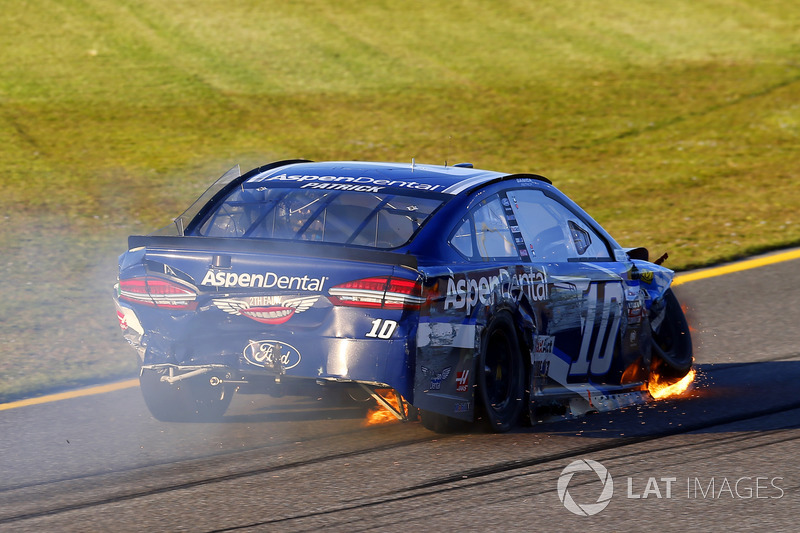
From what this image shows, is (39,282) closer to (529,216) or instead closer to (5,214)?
(5,214)

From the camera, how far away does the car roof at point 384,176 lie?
663 centimetres

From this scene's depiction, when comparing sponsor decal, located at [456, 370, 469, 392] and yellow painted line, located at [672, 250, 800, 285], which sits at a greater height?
yellow painted line, located at [672, 250, 800, 285]

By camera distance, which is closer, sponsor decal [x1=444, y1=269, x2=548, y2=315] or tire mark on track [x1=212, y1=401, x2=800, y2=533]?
tire mark on track [x1=212, y1=401, x2=800, y2=533]

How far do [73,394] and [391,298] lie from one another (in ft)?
9.03

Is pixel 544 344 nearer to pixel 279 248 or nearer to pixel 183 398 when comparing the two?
pixel 279 248

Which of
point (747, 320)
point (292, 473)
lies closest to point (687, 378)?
point (747, 320)

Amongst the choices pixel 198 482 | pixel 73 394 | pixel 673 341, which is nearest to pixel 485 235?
pixel 198 482

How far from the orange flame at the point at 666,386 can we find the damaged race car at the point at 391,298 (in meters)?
0.15

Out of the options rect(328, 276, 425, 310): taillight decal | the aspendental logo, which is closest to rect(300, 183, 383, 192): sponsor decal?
rect(328, 276, 425, 310): taillight decal

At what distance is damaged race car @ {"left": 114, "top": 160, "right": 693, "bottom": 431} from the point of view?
5.75 m

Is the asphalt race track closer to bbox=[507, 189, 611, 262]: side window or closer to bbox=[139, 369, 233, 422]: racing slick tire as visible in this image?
bbox=[139, 369, 233, 422]: racing slick tire

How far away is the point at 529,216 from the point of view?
6.96 metres

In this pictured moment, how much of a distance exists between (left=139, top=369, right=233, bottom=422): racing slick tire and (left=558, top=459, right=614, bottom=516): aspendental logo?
188cm

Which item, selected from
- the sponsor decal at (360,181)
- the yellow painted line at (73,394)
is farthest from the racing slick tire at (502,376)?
the yellow painted line at (73,394)
